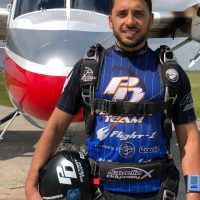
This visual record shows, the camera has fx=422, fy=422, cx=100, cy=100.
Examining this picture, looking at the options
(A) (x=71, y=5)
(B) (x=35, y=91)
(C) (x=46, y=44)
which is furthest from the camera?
(A) (x=71, y=5)

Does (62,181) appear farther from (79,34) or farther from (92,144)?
(79,34)

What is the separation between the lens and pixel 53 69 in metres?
4.87

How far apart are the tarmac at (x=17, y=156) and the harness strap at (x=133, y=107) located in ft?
9.85

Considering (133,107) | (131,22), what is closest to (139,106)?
(133,107)

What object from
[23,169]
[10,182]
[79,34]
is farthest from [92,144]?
[23,169]

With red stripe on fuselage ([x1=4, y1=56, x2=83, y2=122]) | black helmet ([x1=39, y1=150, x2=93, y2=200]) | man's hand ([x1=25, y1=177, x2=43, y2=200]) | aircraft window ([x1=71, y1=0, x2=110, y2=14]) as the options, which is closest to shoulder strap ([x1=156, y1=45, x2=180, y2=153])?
black helmet ([x1=39, y1=150, x2=93, y2=200])

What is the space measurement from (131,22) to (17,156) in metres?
6.38

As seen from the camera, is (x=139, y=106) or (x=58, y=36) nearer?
(x=139, y=106)

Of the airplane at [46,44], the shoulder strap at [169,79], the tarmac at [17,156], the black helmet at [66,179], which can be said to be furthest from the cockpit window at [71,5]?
the black helmet at [66,179]

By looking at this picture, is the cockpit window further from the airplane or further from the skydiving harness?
the skydiving harness

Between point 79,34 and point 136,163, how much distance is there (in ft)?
10.6

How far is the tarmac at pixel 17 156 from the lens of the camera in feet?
18.5

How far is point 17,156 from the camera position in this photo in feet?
26.8

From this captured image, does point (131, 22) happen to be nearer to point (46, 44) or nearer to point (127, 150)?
point (127, 150)
